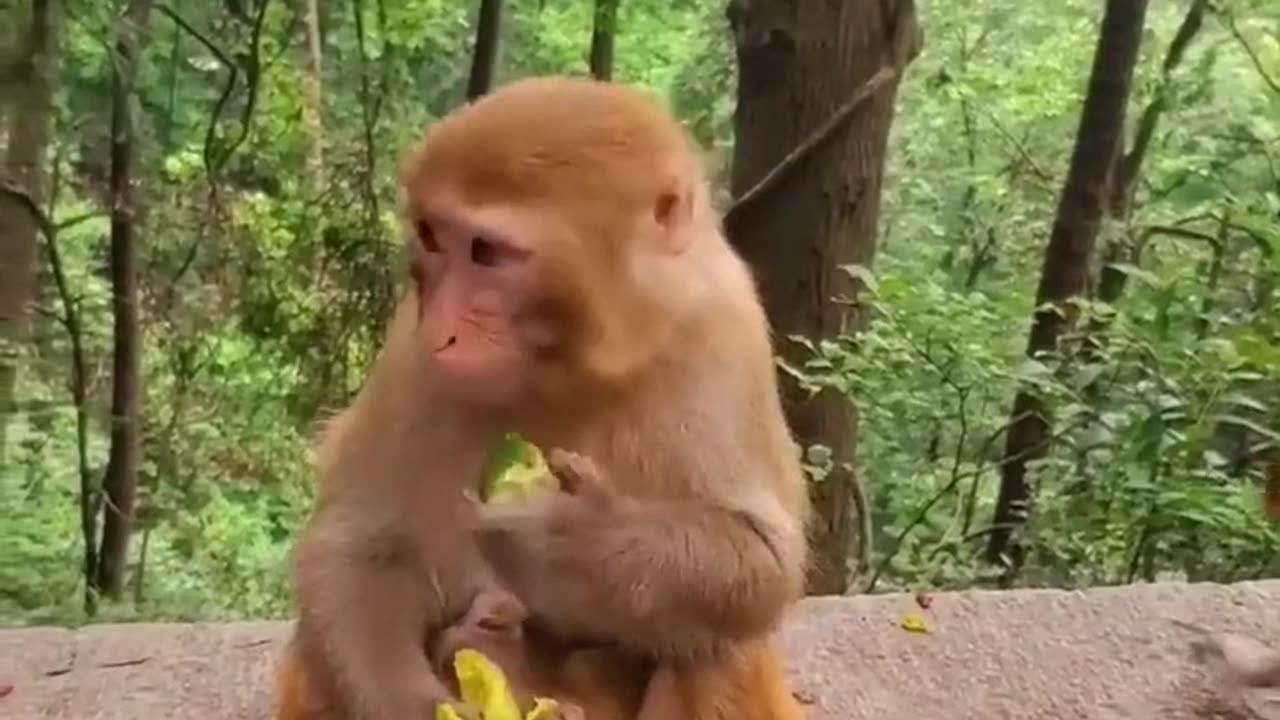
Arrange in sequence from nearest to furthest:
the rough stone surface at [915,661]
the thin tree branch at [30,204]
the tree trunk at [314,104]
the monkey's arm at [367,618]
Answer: the monkey's arm at [367,618] < the rough stone surface at [915,661] < the thin tree branch at [30,204] < the tree trunk at [314,104]

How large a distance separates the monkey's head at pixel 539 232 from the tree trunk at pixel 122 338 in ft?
10.2

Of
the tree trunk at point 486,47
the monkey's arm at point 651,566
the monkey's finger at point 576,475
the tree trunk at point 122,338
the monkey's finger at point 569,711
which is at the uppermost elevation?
the tree trunk at point 486,47

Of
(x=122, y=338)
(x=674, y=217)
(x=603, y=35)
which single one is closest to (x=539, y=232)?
(x=674, y=217)

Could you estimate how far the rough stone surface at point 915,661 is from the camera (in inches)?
97.9

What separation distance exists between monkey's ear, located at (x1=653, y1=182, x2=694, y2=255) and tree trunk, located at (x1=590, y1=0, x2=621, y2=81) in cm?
297

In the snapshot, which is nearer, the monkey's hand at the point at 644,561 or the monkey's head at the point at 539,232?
the monkey's head at the point at 539,232

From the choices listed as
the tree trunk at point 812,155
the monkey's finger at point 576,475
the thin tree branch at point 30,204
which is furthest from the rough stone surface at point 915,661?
the thin tree branch at point 30,204

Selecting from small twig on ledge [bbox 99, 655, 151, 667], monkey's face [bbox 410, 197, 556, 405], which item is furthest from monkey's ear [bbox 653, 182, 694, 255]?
small twig on ledge [bbox 99, 655, 151, 667]

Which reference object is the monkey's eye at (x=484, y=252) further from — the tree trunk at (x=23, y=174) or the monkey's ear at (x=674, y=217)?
the tree trunk at (x=23, y=174)

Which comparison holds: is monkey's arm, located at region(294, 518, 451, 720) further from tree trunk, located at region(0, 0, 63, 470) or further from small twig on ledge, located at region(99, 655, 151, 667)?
tree trunk, located at region(0, 0, 63, 470)

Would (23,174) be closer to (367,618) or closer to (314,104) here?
(314,104)

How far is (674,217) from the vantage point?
58.3 inches

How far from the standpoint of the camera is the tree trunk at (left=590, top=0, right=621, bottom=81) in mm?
4457

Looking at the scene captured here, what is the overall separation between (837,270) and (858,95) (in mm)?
337
